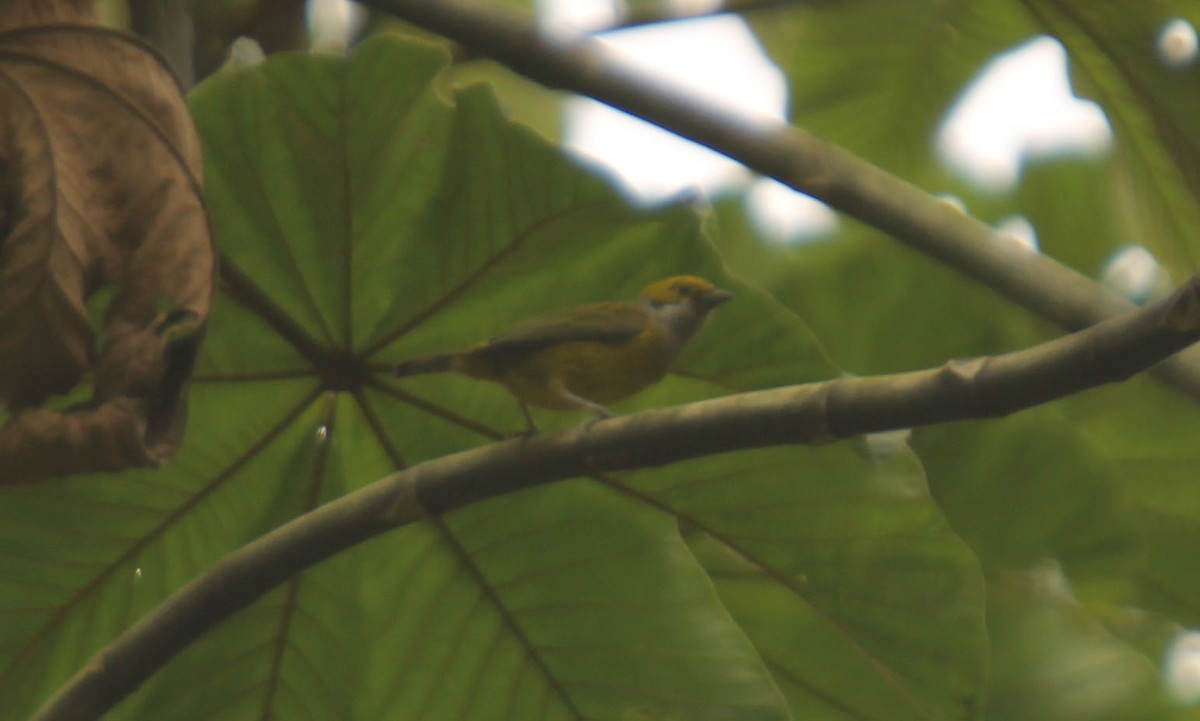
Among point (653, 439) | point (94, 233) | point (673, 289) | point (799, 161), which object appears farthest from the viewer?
point (673, 289)

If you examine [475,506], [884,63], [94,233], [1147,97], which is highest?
[884,63]

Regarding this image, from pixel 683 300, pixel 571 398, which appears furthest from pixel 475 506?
pixel 683 300

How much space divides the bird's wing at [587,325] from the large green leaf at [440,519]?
31 mm

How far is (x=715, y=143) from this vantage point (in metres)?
1.89

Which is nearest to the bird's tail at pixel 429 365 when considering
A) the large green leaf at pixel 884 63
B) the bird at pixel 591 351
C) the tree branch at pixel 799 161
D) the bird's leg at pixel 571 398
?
the bird at pixel 591 351

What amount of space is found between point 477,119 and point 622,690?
770 millimetres

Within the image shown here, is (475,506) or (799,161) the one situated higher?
(799,161)

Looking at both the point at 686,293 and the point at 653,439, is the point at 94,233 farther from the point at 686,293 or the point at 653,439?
the point at 686,293

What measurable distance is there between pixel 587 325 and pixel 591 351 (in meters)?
0.03

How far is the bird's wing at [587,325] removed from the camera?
1917 millimetres

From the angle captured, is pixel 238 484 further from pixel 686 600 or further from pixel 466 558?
pixel 686 600

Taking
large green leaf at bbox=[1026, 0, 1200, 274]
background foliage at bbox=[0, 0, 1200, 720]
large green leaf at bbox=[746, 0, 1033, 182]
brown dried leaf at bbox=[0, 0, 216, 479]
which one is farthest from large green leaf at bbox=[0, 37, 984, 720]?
large green leaf at bbox=[746, 0, 1033, 182]

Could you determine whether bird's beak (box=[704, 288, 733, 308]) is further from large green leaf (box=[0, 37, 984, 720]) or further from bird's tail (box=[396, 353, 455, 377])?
bird's tail (box=[396, 353, 455, 377])

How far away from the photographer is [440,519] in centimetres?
204
